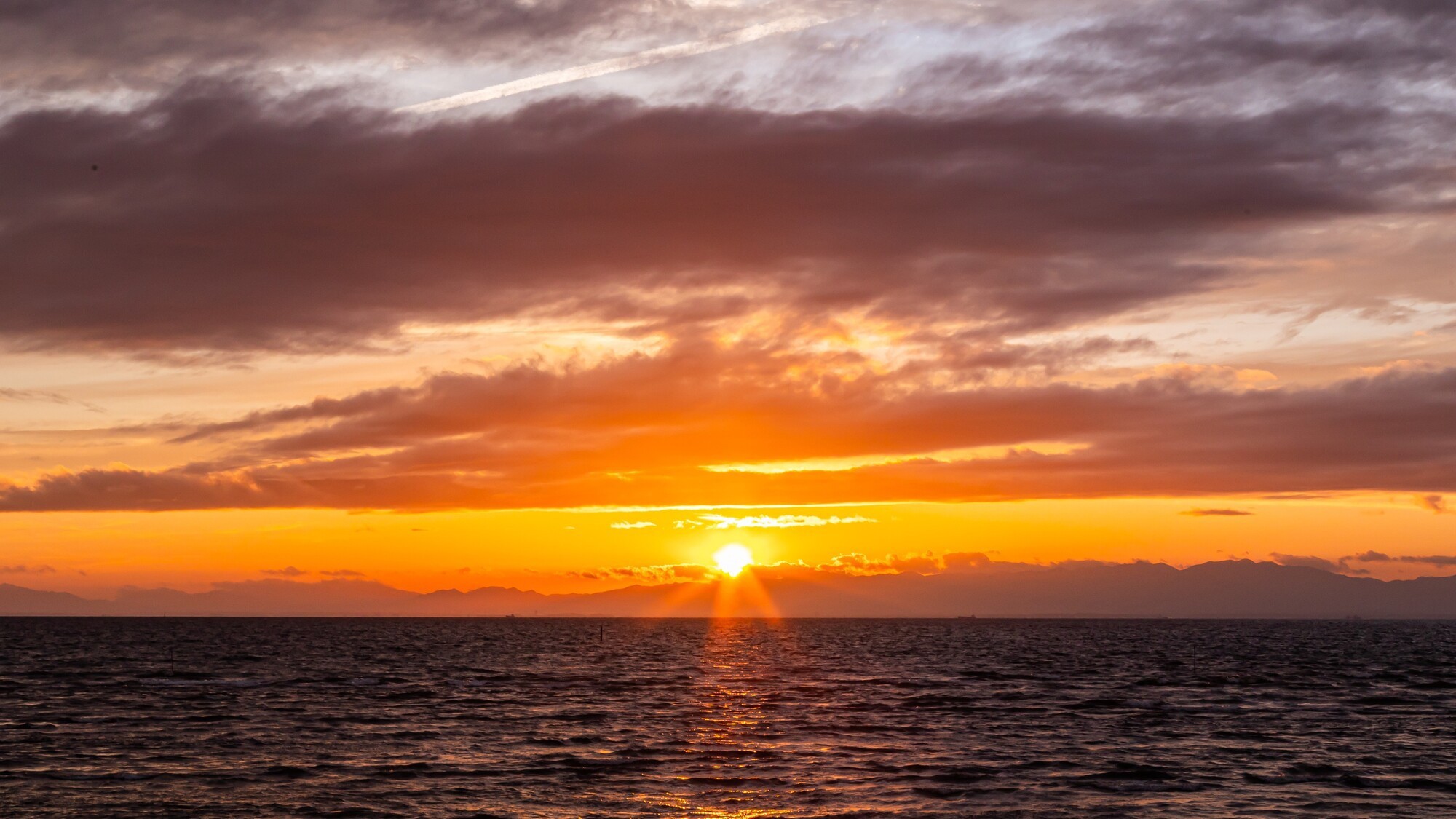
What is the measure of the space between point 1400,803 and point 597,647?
155628 millimetres

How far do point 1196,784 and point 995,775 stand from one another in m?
8.00

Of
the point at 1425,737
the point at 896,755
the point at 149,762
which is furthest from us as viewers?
the point at 1425,737

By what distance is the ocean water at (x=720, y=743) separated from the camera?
148 ft

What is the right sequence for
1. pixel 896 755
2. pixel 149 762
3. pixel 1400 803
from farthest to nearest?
pixel 896 755 → pixel 149 762 → pixel 1400 803

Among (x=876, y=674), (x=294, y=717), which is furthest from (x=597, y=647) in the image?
(x=294, y=717)

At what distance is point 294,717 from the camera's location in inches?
2854

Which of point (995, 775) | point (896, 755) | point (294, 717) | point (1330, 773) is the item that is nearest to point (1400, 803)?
point (1330, 773)

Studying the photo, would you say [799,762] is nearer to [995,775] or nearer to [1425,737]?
[995,775]

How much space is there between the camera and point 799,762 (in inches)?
2125

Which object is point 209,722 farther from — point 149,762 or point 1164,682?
point 1164,682

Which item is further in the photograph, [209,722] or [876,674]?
[876,674]

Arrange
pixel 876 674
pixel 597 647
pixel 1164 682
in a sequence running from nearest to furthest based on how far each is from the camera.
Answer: pixel 1164 682, pixel 876 674, pixel 597 647

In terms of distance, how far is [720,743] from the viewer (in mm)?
60750

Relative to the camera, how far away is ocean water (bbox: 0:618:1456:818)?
45.0 meters
